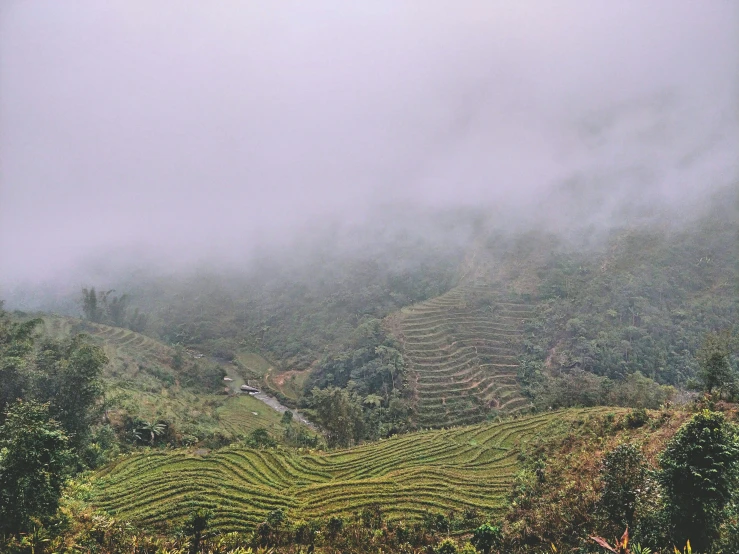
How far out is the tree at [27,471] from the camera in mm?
13750

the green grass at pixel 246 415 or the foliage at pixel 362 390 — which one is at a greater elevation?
the foliage at pixel 362 390

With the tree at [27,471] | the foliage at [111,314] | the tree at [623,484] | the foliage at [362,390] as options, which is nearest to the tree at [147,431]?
the foliage at [362,390]

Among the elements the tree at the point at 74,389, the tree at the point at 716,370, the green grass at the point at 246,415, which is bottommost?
the green grass at the point at 246,415

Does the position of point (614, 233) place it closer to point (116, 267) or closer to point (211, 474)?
point (211, 474)

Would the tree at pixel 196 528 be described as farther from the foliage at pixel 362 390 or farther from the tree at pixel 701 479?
the foliage at pixel 362 390

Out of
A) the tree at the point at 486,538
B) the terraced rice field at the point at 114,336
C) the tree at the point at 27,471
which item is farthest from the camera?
the terraced rice field at the point at 114,336

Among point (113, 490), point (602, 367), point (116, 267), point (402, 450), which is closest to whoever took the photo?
point (113, 490)

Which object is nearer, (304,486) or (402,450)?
(304,486)

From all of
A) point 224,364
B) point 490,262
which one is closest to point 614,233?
point 490,262

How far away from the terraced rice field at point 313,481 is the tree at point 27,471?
7588 millimetres

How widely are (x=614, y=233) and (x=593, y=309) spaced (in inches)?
1275

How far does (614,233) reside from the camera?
91250 millimetres

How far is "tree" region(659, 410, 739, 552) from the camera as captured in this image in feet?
36.7

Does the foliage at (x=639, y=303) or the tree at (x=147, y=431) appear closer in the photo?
the tree at (x=147, y=431)
